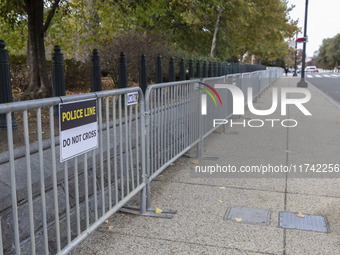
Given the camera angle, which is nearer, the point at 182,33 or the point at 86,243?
the point at 86,243

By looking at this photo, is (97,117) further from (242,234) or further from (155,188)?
(155,188)

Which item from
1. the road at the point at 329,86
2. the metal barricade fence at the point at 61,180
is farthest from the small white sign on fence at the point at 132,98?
the road at the point at 329,86

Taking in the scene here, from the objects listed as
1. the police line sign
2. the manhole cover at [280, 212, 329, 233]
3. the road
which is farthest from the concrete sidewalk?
the road

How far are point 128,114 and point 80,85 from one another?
298 inches

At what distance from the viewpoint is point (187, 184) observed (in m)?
5.32

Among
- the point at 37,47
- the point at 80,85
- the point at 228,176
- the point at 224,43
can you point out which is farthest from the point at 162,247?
the point at 224,43

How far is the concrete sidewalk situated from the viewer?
353cm

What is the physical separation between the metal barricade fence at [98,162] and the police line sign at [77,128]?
57 millimetres

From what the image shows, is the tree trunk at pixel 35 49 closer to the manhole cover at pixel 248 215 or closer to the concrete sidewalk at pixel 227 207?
the concrete sidewalk at pixel 227 207

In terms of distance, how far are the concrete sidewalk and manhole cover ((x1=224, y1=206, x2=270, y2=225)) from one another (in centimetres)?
7

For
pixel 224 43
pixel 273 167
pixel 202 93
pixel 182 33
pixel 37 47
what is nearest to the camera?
pixel 273 167

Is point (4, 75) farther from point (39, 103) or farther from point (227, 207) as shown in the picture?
point (227, 207)

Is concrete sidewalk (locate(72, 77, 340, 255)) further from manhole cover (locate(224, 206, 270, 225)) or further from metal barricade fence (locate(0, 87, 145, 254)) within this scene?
metal barricade fence (locate(0, 87, 145, 254))

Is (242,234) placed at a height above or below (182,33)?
below
